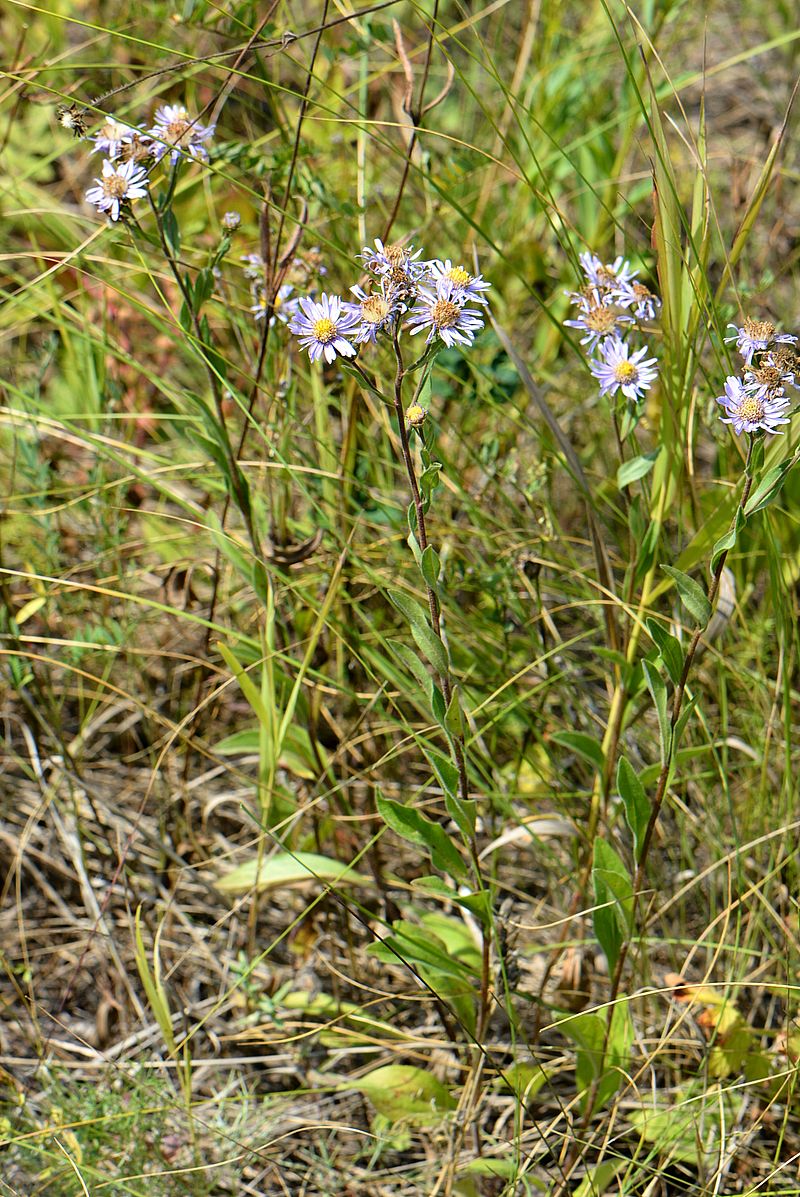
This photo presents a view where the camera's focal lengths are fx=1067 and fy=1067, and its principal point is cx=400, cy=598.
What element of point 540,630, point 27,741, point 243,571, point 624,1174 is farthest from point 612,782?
point 27,741

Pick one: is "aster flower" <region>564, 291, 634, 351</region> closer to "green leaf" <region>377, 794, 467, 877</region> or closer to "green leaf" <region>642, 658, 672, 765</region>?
"green leaf" <region>642, 658, 672, 765</region>

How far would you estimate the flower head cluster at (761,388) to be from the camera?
1013 millimetres

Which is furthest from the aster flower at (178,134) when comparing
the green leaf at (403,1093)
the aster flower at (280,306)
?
the green leaf at (403,1093)

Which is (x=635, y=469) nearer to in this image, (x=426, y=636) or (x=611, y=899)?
(x=426, y=636)

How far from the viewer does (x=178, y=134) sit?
1361 mm

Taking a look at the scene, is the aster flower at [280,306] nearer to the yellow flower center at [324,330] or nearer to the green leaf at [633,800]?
the yellow flower center at [324,330]

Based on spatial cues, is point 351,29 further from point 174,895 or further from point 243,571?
point 174,895

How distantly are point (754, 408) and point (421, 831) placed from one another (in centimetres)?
58

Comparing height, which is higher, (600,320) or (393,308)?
(600,320)

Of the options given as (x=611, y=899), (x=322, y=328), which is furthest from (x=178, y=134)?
(x=611, y=899)

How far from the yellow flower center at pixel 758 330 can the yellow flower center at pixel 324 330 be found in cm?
41

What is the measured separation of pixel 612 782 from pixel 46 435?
1450mm

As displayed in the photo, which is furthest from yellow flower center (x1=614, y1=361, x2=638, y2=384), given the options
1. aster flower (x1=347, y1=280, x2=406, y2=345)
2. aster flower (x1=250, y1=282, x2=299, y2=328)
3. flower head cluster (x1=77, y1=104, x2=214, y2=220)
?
flower head cluster (x1=77, y1=104, x2=214, y2=220)

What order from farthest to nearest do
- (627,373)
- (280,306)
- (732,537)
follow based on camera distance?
→ (280,306), (627,373), (732,537)
